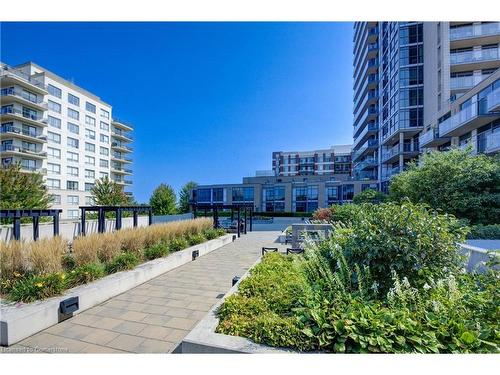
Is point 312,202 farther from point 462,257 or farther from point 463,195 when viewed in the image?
point 462,257

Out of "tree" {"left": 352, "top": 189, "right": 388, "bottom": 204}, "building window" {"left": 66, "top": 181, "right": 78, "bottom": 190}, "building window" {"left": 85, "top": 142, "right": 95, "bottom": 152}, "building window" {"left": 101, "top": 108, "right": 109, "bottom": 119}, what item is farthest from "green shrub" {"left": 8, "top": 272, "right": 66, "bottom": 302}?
"building window" {"left": 101, "top": 108, "right": 109, "bottom": 119}

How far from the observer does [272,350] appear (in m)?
2.87

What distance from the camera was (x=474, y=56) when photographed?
26.6 metres

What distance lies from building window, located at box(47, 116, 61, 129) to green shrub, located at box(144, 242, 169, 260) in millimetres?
43725

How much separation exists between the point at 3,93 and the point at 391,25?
54.1 m

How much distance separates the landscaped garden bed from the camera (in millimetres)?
2820

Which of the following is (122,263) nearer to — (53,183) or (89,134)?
(53,183)

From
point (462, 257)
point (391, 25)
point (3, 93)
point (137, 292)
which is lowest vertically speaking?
point (137, 292)

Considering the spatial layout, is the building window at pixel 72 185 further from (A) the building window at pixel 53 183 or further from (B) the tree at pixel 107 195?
(B) the tree at pixel 107 195

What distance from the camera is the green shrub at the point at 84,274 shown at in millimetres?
5269

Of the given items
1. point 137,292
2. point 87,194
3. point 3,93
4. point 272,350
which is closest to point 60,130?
point 3,93

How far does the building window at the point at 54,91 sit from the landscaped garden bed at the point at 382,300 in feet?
162

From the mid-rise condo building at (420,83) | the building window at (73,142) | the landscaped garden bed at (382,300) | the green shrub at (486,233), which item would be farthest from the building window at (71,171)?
the green shrub at (486,233)

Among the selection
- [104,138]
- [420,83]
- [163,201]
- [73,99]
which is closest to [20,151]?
[73,99]
